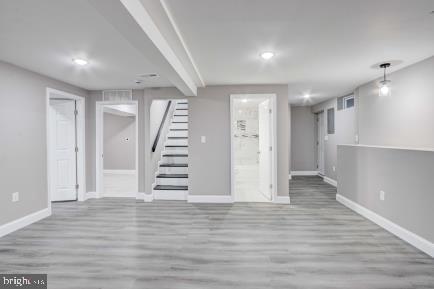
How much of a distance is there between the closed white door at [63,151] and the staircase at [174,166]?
181cm

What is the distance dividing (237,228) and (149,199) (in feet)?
7.79

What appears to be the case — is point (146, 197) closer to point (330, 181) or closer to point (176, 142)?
point (176, 142)

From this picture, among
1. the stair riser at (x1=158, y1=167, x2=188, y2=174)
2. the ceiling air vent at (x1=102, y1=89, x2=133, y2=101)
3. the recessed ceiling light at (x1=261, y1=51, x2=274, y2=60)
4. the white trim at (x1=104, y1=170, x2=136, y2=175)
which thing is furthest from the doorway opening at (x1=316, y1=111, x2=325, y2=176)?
the white trim at (x1=104, y1=170, x2=136, y2=175)

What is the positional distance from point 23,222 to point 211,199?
311 centimetres

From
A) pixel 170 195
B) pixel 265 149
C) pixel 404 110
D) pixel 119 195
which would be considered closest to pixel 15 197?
pixel 119 195

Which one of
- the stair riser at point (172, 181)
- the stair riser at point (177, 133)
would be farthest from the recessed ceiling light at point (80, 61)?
the stair riser at point (177, 133)

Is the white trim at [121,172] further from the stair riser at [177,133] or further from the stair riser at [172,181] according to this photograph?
the stair riser at [172,181]

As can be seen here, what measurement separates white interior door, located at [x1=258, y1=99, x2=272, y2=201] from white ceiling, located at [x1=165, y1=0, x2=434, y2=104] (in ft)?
4.00

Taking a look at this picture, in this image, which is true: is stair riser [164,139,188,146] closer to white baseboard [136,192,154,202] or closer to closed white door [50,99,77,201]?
white baseboard [136,192,154,202]

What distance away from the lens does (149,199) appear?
5.12m

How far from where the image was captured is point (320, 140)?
8.03 meters

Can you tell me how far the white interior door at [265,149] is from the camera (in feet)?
16.5

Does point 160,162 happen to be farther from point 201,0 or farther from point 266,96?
point 201,0

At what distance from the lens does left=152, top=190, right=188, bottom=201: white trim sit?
5199 millimetres
